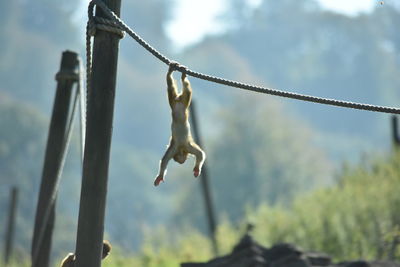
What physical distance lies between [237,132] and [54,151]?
6660cm

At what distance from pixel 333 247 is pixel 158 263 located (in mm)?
3640

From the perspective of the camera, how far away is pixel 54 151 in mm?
7410

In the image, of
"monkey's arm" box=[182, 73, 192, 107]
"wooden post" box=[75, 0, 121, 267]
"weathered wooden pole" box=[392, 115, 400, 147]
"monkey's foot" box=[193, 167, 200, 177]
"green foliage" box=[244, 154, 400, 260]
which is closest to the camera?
"monkey's foot" box=[193, 167, 200, 177]

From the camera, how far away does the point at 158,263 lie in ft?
51.3

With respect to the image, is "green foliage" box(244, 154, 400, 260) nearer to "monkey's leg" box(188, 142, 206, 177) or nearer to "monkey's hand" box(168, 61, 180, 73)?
"monkey's leg" box(188, 142, 206, 177)

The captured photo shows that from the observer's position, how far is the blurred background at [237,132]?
17.9 m

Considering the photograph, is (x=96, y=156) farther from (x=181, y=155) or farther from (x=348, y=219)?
(x=348, y=219)

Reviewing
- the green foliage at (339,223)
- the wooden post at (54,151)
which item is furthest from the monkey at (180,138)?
the green foliage at (339,223)

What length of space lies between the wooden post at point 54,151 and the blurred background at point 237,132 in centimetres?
325

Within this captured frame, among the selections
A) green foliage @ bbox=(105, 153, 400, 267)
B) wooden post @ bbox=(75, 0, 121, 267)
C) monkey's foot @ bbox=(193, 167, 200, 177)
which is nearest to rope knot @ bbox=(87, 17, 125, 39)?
wooden post @ bbox=(75, 0, 121, 267)

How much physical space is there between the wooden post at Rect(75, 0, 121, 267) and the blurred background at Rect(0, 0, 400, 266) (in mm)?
3837

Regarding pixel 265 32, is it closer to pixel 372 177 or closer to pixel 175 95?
pixel 372 177

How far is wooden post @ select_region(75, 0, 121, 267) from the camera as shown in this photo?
474cm

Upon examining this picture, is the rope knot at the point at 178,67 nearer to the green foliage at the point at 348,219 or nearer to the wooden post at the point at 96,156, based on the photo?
the wooden post at the point at 96,156
